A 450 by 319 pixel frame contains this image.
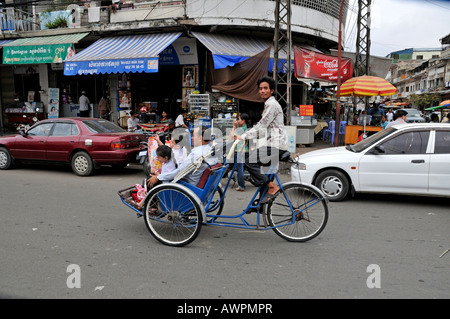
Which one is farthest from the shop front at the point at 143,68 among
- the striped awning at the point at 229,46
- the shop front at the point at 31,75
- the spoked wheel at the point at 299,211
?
the spoked wheel at the point at 299,211

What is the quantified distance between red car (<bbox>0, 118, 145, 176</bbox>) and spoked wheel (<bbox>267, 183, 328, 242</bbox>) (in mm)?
5204

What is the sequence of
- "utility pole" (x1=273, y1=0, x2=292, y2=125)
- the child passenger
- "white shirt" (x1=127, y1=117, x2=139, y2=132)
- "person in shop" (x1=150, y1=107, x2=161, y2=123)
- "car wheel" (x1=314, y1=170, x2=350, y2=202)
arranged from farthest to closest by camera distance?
"person in shop" (x1=150, y1=107, x2=161, y2=123)
"white shirt" (x1=127, y1=117, x2=139, y2=132)
"utility pole" (x1=273, y1=0, x2=292, y2=125)
"car wheel" (x1=314, y1=170, x2=350, y2=202)
the child passenger

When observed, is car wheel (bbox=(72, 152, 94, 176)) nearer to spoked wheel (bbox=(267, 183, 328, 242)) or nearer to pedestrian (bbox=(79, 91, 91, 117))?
spoked wheel (bbox=(267, 183, 328, 242))

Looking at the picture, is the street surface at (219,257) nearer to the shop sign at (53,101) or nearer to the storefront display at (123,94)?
the storefront display at (123,94)

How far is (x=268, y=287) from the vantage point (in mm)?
3295

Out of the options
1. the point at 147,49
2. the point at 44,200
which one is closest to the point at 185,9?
the point at 147,49

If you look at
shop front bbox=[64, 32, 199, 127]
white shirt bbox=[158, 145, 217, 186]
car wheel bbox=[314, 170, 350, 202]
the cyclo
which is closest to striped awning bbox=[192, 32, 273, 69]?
shop front bbox=[64, 32, 199, 127]

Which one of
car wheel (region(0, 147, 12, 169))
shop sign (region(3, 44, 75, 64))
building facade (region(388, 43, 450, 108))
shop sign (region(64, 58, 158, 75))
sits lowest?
car wheel (region(0, 147, 12, 169))

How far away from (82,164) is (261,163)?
19.5 feet

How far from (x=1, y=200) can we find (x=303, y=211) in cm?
534

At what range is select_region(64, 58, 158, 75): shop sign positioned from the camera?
12.6 meters

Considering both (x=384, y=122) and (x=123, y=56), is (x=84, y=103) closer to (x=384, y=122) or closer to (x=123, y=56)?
(x=123, y=56)

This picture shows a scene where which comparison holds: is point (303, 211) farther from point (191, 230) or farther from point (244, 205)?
point (244, 205)

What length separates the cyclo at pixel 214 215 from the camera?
432 centimetres
